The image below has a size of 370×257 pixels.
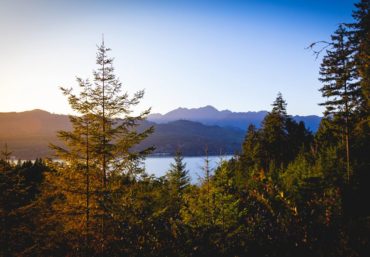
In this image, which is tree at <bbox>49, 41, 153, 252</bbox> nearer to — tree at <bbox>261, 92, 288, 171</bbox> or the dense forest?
the dense forest

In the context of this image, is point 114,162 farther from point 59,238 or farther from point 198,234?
point 198,234

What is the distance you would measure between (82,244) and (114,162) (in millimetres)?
6906

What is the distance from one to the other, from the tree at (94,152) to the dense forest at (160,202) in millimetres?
46

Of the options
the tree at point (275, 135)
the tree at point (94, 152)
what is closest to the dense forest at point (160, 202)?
the tree at point (94, 152)

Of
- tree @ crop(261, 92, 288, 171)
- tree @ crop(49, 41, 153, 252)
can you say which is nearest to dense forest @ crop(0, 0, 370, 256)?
tree @ crop(49, 41, 153, 252)

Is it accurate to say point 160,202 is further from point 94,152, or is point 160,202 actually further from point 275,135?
point 275,135

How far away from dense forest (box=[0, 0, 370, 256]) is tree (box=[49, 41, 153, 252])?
5 centimetres

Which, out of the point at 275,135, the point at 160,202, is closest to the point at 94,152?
the point at 160,202

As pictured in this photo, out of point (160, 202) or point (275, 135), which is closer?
point (160, 202)

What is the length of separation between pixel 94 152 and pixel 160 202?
16.9ft

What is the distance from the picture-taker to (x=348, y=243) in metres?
6.59

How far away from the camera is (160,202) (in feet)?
55.2

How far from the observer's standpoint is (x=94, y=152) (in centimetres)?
1370

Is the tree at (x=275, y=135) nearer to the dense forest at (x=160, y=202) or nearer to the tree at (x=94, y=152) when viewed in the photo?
the dense forest at (x=160, y=202)
